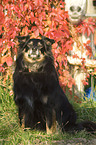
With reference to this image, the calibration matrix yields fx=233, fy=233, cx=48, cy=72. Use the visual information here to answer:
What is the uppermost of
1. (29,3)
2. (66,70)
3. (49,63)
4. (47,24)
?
(29,3)

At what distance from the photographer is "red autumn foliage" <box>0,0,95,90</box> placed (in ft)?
16.5

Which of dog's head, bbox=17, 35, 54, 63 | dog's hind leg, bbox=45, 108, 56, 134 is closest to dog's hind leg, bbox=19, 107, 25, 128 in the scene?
dog's hind leg, bbox=45, 108, 56, 134

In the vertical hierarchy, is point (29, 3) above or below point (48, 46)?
above

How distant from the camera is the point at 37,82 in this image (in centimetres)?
364

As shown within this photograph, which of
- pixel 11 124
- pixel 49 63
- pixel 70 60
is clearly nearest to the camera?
pixel 49 63

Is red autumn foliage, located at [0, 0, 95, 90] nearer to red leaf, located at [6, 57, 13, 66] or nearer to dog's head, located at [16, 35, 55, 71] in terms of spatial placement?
red leaf, located at [6, 57, 13, 66]

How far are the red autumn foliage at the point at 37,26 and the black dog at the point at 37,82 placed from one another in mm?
1377

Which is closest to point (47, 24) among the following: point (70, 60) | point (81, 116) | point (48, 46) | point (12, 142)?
point (70, 60)

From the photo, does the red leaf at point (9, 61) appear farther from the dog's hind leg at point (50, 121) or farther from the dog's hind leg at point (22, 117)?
the dog's hind leg at point (50, 121)

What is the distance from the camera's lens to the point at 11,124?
411 cm

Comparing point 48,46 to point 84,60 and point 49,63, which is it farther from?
point 84,60

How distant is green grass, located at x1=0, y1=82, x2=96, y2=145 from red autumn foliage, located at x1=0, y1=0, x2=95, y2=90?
0.67m

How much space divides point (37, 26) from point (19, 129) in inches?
92.5

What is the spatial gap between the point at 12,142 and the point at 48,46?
60.1 inches
